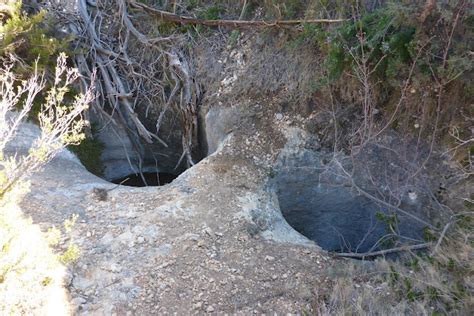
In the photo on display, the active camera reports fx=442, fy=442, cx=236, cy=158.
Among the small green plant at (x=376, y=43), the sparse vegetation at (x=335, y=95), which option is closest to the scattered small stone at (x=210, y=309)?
the sparse vegetation at (x=335, y=95)

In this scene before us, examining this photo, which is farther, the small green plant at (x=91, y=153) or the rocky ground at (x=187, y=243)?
the small green plant at (x=91, y=153)

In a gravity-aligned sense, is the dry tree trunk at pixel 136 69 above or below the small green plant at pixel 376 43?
below

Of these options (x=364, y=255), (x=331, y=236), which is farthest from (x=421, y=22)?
(x=331, y=236)

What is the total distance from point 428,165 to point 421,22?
1.52m

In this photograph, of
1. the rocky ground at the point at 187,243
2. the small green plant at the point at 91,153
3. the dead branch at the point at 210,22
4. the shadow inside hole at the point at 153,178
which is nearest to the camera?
the rocky ground at the point at 187,243

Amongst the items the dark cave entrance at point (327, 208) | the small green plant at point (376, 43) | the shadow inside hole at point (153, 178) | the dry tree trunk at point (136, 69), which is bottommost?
the shadow inside hole at point (153, 178)

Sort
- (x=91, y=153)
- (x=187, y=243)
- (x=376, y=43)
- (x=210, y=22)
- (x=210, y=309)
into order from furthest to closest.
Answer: (x=91, y=153)
(x=210, y=22)
(x=376, y=43)
(x=187, y=243)
(x=210, y=309)

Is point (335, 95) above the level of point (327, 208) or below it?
above

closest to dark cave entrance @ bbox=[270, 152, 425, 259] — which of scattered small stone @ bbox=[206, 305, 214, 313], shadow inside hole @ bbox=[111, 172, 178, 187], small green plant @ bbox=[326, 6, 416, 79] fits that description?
small green plant @ bbox=[326, 6, 416, 79]

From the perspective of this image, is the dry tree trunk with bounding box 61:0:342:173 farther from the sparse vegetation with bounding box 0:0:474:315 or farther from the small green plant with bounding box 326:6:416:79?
the small green plant with bounding box 326:6:416:79

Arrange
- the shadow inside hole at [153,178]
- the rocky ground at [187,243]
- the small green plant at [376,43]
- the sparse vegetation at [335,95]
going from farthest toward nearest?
the shadow inside hole at [153,178] → the small green plant at [376,43] → the rocky ground at [187,243] → the sparse vegetation at [335,95]

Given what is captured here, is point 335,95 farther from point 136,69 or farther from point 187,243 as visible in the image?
point 136,69

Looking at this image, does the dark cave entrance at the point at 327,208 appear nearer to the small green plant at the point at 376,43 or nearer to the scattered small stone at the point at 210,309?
the small green plant at the point at 376,43

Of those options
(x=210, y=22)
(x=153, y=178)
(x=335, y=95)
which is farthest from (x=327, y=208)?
(x=153, y=178)
